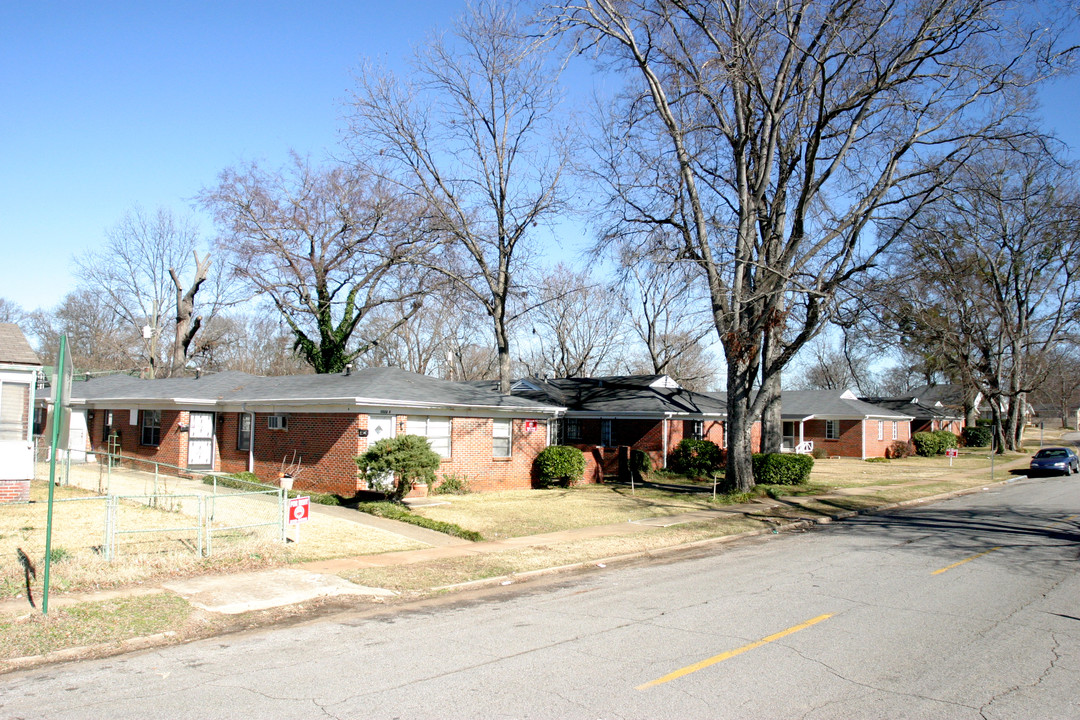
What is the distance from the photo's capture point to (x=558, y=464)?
25.3m

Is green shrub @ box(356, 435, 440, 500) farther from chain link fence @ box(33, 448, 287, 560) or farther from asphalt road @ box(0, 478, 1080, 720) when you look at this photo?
asphalt road @ box(0, 478, 1080, 720)

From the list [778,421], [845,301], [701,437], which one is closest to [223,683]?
[845,301]

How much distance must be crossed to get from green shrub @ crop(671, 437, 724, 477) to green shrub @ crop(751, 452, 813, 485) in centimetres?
330

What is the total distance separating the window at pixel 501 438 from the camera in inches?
948

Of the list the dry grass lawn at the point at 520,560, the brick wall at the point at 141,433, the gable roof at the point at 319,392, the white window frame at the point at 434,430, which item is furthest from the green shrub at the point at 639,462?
the brick wall at the point at 141,433

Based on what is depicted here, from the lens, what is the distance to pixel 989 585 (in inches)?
425

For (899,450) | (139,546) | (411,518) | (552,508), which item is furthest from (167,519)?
(899,450)

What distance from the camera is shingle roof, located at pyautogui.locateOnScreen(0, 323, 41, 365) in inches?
664

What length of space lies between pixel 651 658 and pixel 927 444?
5308 cm

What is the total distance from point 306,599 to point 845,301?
603 inches

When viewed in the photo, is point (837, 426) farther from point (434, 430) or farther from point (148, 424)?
point (148, 424)

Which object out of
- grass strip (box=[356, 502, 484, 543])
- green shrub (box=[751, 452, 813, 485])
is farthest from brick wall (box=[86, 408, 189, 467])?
green shrub (box=[751, 452, 813, 485])

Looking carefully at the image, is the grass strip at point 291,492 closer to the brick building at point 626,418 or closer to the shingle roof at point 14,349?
the shingle roof at point 14,349

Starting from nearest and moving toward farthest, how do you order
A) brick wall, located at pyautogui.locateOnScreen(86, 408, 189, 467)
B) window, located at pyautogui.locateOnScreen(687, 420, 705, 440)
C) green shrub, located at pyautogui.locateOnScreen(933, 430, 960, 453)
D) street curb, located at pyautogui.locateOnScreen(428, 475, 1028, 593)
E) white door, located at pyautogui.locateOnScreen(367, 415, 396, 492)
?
street curb, located at pyautogui.locateOnScreen(428, 475, 1028, 593) < white door, located at pyautogui.locateOnScreen(367, 415, 396, 492) < brick wall, located at pyautogui.locateOnScreen(86, 408, 189, 467) < window, located at pyautogui.locateOnScreen(687, 420, 705, 440) < green shrub, located at pyautogui.locateOnScreen(933, 430, 960, 453)
